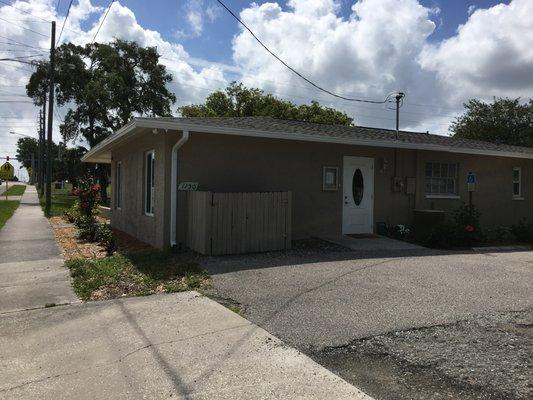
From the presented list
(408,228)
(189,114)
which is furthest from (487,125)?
(408,228)

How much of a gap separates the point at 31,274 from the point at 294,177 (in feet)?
19.9

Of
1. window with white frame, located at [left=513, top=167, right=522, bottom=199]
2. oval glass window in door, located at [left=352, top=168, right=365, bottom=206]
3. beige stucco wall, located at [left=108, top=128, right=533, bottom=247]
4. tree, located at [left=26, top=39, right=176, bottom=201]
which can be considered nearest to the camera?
beige stucco wall, located at [left=108, top=128, right=533, bottom=247]

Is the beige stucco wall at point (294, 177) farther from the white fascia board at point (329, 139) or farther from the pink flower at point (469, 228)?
the pink flower at point (469, 228)

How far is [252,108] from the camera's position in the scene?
44656 millimetres

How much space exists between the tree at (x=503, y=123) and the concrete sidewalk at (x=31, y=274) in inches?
1464

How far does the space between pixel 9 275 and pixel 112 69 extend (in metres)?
29.0

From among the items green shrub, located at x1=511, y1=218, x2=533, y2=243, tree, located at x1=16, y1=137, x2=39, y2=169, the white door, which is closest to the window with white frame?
green shrub, located at x1=511, y1=218, x2=533, y2=243

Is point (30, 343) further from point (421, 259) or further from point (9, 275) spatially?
point (421, 259)

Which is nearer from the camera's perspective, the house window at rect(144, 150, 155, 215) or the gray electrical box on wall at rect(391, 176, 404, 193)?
the house window at rect(144, 150, 155, 215)

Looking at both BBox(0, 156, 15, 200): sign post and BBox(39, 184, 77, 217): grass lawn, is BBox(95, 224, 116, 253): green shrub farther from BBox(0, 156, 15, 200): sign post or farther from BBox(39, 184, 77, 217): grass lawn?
BBox(0, 156, 15, 200): sign post

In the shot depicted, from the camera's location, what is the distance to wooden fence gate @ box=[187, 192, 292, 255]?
9.23m

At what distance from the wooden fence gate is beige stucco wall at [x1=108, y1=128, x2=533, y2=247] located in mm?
766

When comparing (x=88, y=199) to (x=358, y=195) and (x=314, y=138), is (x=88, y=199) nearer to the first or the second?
(x=314, y=138)

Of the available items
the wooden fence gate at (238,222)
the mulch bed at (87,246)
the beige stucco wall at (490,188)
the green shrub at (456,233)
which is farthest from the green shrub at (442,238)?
the mulch bed at (87,246)
